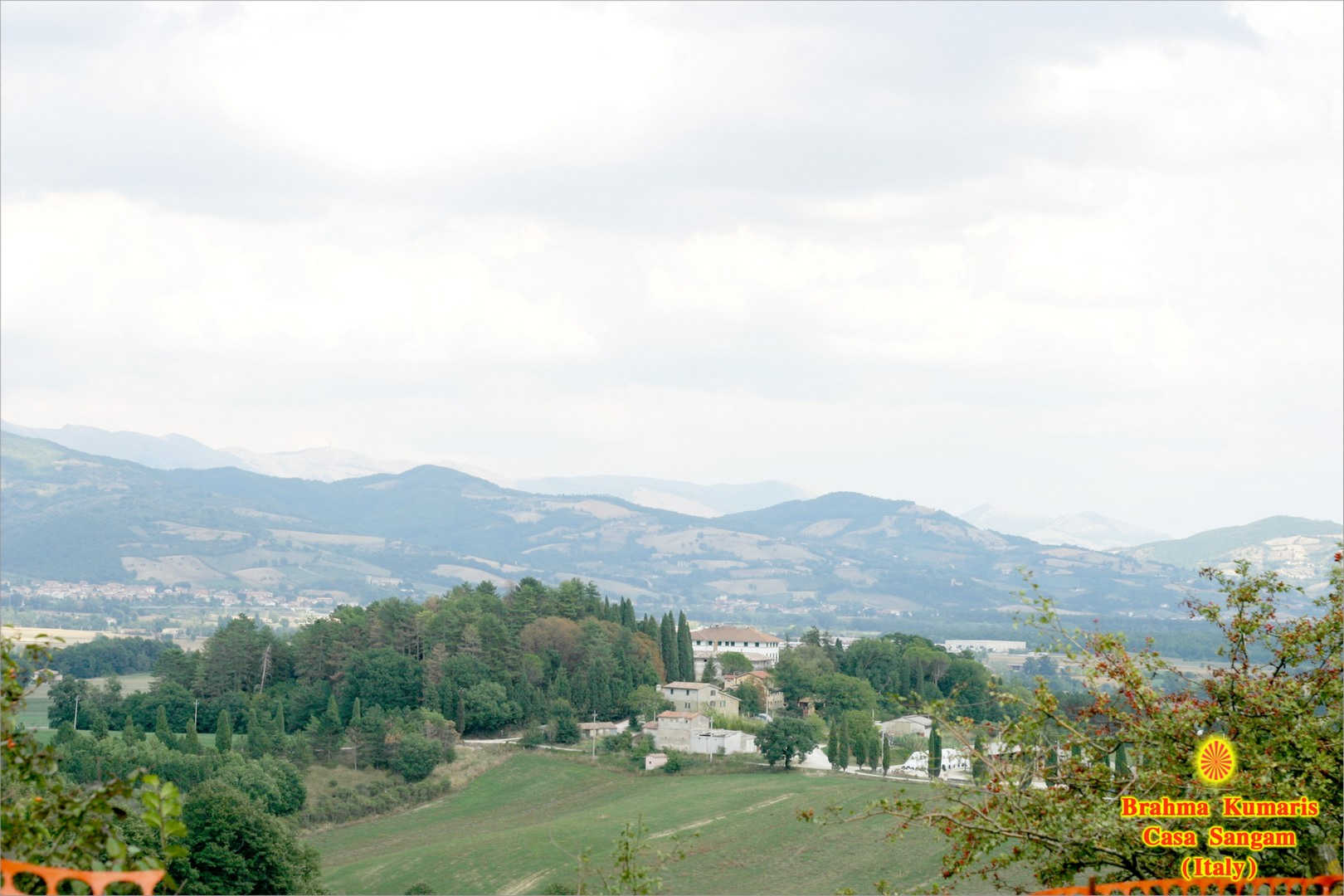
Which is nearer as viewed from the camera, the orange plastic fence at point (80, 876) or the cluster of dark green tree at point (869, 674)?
the orange plastic fence at point (80, 876)

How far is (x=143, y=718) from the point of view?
7044 centimetres

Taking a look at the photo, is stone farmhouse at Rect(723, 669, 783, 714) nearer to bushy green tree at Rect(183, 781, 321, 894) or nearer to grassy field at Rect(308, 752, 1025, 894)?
grassy field at Rect(308, 752, 1025, 894)

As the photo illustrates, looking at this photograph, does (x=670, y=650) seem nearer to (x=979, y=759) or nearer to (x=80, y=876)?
(x=979, y=759)

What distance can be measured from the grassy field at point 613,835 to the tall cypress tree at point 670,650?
20394 mm

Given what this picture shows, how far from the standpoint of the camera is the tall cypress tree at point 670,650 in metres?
87.9

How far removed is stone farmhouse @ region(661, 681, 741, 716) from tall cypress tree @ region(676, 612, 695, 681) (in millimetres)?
5981

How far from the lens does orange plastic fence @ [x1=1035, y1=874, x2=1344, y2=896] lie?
25.0 ft

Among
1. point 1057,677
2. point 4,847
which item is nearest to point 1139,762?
point 4,847

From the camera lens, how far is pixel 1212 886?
8453mm

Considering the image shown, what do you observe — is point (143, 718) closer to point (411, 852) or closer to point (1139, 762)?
point (411, 852)

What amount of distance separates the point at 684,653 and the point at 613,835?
36863 millimetres

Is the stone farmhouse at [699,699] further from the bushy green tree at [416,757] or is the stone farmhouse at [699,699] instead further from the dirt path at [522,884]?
the dirt path at [522,884]

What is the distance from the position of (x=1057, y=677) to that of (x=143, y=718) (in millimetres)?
104971

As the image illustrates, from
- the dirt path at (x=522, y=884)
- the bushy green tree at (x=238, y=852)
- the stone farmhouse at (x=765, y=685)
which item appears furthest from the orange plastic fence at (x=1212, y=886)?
the stone farmhouse at (x=765, y=685)
